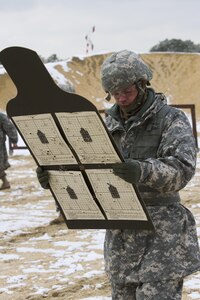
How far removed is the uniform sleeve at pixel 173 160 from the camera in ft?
9.34

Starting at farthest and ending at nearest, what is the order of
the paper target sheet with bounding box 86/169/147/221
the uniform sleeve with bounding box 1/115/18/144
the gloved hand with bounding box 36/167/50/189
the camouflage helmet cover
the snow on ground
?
the uniform sleeve with bounding box 1/115/18/144 → the snow on ground → the gloved hand with bounding box 36/167/50/189 → the camouflage helmet cover → the paper target sheet with bounding box 86/169/147/221

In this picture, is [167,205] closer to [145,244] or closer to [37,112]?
[145,244]

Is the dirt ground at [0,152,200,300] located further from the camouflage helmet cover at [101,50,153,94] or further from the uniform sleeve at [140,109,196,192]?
the camouflage helmet cover at [101,50,153,94]

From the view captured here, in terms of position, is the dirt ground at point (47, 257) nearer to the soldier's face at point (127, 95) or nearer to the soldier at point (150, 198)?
the soldier at point (150, 198)

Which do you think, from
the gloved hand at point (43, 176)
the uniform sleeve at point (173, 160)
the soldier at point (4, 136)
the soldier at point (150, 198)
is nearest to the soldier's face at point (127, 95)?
the soldier at point (150, 198)


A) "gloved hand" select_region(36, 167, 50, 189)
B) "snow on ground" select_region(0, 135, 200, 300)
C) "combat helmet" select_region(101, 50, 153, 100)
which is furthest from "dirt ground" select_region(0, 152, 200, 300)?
"combat helmet" select_region(101, 50, 153, 100)

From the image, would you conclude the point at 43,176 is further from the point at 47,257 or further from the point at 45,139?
the point at 47,257

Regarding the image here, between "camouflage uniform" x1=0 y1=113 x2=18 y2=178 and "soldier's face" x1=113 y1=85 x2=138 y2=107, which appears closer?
"soldier's face" x1=113 y1=85 x2=138 y2=107

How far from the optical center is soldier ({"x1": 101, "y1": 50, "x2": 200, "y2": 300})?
10.0ft

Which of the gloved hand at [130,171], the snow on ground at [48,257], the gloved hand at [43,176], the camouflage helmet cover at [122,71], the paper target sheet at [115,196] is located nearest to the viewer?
the gloved hand at [130,171]

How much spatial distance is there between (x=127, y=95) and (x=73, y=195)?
512 mm

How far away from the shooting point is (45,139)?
3004 millimetres

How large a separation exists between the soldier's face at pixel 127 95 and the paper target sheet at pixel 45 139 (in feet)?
1.12

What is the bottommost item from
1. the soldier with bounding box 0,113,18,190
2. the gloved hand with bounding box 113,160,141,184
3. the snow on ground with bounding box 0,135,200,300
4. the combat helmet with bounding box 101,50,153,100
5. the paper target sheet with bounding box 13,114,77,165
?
the soldier with bounding box 0,113,18,190
